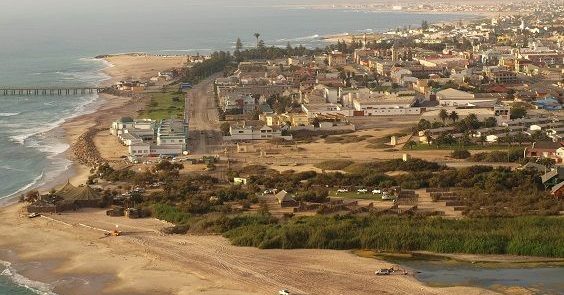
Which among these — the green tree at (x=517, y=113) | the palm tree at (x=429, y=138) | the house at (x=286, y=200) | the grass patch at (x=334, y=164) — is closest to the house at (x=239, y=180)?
the house at (x=286, y=200)

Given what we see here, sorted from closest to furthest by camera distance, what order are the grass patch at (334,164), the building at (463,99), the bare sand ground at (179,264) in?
1. the bare sand ground at (179,264)
2. the grass patch at (334,164)
3. the building at (463,99)

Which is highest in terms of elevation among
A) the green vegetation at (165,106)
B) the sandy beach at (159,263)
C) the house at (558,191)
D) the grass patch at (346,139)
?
the green vegetation at (165,106)

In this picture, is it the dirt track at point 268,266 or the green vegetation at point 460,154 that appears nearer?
the dirt track at point 268,266

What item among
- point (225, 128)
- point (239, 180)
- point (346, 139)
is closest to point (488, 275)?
point (239, 180)

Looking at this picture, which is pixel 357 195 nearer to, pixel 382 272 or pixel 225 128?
pixel 382 272

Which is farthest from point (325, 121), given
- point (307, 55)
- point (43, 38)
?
point (43, 38)

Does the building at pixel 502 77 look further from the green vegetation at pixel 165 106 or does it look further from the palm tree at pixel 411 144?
the palm tree at pixel 411 144
